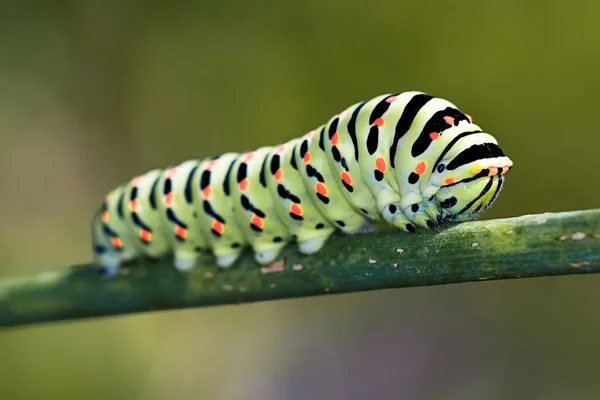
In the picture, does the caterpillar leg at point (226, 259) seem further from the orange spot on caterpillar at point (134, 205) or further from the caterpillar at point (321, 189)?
the orange spot on caterpillar at point (134, 205)

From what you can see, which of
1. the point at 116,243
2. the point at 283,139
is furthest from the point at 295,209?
the point at 283,139

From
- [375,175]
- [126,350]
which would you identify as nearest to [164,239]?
[375,175]

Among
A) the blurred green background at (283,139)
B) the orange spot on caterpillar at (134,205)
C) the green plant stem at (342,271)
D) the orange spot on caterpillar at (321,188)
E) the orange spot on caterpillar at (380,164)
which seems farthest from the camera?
the blurred green background at (283,139)

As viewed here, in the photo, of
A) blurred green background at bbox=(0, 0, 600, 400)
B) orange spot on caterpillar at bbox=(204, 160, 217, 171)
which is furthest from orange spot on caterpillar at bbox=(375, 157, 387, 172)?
blurred green background at bbox=(0, 0, 600, 400)

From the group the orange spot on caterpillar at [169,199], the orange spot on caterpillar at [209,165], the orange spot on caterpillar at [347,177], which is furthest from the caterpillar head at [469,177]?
the orange spot on caterpillar at [169,199]

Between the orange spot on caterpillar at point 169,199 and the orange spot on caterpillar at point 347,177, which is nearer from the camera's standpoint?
the orange spot on caterpillar at point 347,177

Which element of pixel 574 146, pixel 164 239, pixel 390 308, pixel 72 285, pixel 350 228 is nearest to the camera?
pixel 350 228

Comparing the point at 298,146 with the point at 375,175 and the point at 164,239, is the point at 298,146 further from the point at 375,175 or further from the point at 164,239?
the point at 164,239
